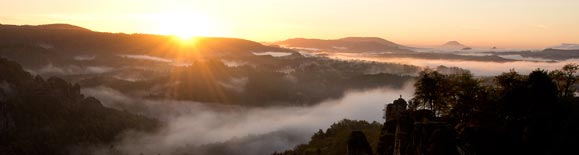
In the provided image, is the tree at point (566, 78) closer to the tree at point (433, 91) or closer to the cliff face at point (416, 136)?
the tree at point (433, 91)

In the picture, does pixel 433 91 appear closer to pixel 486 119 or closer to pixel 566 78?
pixel 486 119

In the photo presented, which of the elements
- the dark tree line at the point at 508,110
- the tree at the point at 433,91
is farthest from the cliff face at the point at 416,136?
the tree at the point at 433,91

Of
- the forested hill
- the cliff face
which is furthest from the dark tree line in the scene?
the cliff face

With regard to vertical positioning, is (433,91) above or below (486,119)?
above

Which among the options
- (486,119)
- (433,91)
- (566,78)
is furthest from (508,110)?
(566,78)

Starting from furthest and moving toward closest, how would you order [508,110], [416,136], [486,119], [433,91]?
[433,91], [508,110], [486,119], [416,136]

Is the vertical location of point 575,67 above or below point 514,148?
above

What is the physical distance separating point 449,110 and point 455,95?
9.60 ft

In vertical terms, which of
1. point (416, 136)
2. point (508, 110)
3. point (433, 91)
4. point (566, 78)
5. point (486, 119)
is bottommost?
point (416, 136)

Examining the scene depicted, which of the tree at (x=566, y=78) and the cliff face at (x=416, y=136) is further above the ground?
the tree at (x=566, y=78)

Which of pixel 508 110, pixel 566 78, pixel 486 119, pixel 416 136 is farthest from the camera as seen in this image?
pixel 566 78

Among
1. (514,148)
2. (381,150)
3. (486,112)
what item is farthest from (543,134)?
(381,150)

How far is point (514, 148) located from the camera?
2507 inches

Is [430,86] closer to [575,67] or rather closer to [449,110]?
[449,110]
